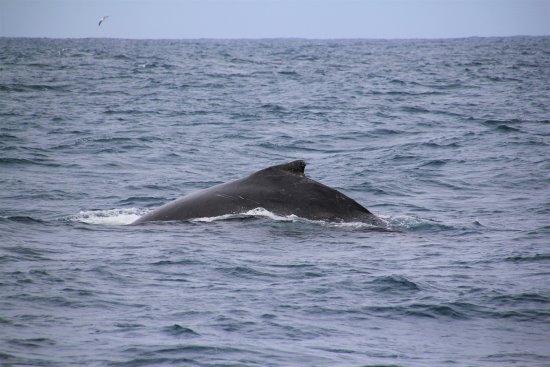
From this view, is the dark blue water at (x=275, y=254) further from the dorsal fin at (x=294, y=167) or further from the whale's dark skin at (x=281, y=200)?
the dorsal fin at (x=294, y=167)

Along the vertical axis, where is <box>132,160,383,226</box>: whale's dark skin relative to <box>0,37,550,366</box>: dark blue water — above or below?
above

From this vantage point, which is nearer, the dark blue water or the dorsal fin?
the dark blue water

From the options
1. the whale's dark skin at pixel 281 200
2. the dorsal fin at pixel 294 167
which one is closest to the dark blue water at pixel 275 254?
the whale's dark skin at pixel 281 200

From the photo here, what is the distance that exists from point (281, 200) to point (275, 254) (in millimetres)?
1319

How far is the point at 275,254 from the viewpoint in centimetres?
1125

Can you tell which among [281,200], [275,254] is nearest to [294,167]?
[281,200]

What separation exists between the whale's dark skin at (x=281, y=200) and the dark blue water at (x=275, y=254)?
0.19 m

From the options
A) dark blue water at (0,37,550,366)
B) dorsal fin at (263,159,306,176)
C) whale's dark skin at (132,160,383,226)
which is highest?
dorsal fin at (263,159,306,176)

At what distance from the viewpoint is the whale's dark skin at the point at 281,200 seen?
12391mm

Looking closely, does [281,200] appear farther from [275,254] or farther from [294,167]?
[275,254]

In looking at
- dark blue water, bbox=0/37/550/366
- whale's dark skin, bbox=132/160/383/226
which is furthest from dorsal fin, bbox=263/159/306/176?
dark blue water, bbox=0/37/550/366

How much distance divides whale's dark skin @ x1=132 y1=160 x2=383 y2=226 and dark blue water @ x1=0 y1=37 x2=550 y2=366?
19 centimetres

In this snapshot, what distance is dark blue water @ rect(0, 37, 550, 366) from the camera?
805cm

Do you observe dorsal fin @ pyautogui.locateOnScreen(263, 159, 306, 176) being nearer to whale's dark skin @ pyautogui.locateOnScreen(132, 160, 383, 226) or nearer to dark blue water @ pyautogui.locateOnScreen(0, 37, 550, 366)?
whale's dark skin @ pyautogui.locateOnScreen(132, 160, 383, 226)
